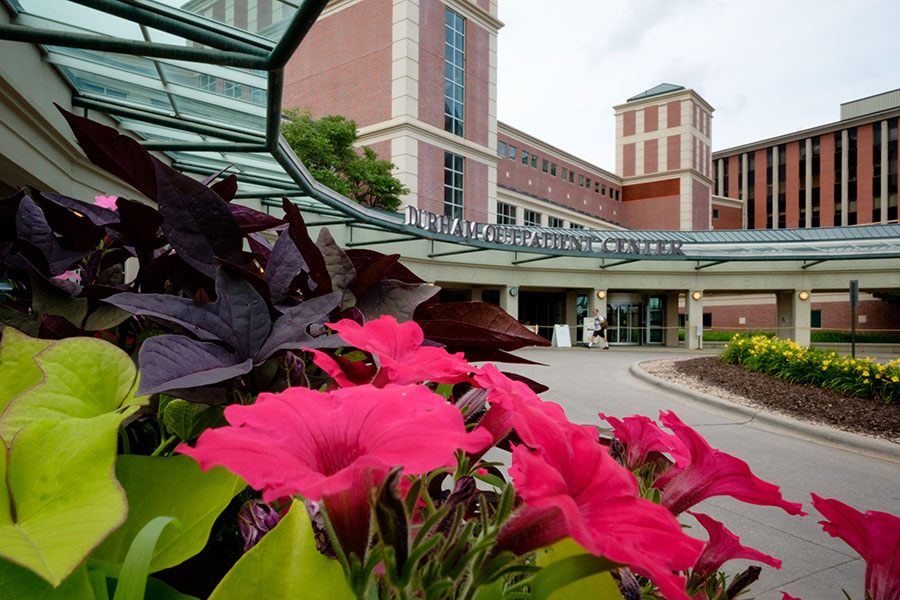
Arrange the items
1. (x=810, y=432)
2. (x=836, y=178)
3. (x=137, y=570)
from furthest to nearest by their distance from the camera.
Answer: (x=836, y=178) → (x=810, y=432) → (x=137, y=570)

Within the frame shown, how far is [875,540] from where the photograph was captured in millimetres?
553

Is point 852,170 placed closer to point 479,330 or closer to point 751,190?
point 751,190

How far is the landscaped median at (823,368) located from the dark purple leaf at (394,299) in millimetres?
10191

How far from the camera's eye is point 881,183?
48.0 meters

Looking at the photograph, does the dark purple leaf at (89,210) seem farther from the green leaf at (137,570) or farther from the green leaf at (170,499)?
the green leaf at (137,570)

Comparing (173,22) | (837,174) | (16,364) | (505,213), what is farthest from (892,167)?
(16,364)

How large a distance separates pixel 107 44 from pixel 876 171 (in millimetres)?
63287

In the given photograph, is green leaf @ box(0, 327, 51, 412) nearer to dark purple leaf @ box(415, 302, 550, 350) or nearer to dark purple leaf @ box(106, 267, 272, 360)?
dark purple leaf @ box(106, 267, 272, 360)

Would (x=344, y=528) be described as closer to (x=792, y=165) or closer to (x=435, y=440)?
(x=435, y=440)

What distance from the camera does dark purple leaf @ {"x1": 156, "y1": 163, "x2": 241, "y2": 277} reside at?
0.63 metres

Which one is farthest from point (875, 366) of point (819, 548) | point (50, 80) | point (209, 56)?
point (50, 80)

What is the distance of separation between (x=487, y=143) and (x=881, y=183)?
43.3 m

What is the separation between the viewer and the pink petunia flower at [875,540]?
54cm

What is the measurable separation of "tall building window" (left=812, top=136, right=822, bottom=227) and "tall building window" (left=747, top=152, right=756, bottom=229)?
5645mm
